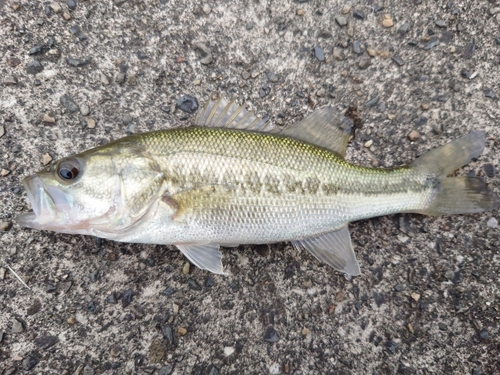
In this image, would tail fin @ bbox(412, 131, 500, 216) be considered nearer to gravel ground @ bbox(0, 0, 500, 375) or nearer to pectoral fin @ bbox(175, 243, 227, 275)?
gravel ground @ bbox(0, 0, 500, 375)

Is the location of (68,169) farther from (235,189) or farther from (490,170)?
(490,170)

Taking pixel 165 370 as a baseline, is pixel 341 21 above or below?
above

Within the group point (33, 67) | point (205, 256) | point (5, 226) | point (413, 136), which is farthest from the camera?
point (413, 136)

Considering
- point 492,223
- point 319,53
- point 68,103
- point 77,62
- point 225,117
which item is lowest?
point 492,223

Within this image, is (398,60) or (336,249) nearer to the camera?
(336,249)

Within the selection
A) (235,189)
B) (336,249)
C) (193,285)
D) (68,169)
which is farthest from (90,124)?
(336,249)

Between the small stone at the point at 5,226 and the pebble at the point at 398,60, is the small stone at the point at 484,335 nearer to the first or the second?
the pebble at the point at 398,60

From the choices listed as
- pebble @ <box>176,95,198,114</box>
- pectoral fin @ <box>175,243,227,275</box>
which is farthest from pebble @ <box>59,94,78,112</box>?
pectoral fin @ <box>175,243,227,275</box>

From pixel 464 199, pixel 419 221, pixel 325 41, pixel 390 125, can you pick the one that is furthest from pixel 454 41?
pixel 419 221
